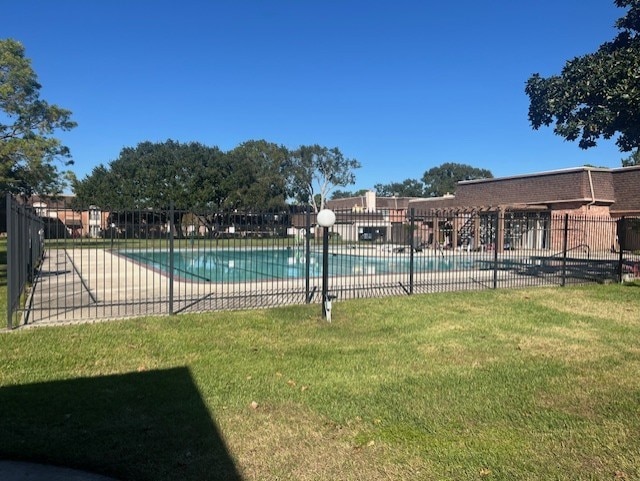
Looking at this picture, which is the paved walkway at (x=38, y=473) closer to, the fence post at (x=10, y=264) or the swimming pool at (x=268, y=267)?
the fence post at (x=10, y=264)

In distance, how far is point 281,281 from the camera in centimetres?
1396

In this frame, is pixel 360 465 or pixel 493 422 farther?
pixel 493 422

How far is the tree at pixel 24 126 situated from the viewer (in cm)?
2241

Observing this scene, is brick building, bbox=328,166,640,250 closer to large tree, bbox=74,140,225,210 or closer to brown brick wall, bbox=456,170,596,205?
brown brick wall, bbox=456,170,596,205

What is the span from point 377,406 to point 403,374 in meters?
1.03

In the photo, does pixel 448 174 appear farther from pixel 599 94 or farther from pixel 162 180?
pixel 599 94

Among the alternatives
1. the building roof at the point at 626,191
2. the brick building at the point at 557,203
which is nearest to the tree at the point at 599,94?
the brick building at the point at 557,203

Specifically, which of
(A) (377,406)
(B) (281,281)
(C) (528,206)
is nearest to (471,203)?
(C) (528,206)

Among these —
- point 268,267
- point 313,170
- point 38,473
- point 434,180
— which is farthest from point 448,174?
point 38,473

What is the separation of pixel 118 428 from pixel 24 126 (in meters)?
25.2

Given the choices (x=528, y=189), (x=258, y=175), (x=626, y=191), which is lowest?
(x=626, y=191)

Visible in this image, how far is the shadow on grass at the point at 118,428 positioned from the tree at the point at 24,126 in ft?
67.5

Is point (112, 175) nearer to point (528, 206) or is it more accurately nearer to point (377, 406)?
point (528, 206)

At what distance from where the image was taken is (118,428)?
401 cm
